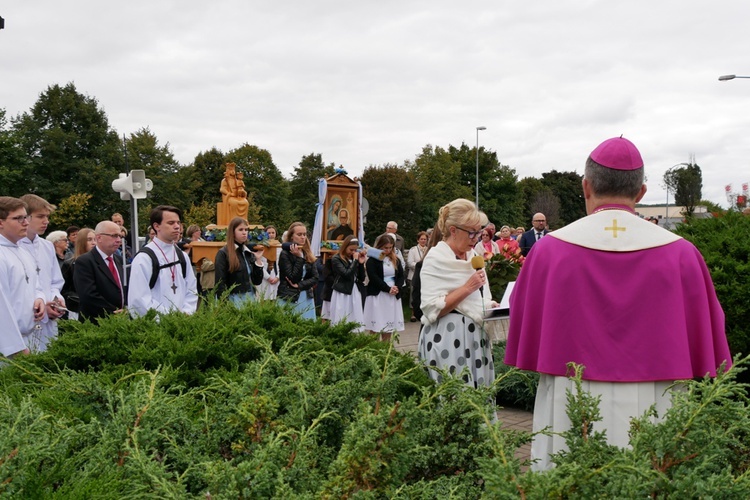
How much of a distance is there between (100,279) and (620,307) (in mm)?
5196

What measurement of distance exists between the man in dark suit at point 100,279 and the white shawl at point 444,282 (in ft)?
10.5

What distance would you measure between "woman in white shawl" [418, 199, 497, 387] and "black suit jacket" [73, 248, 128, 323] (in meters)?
3.28

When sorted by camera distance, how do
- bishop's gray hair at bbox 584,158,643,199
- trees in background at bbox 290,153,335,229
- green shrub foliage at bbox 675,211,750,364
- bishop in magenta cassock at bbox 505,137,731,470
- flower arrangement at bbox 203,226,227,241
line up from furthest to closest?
trees in background at bbox 290,153,335,229, flower arrangement at bbox 203,226,227,241, green shrub foliage at bbox 675,211,750,364, bishop's gray hair at bbox 584,158,643,199, bishop in magenta cassock at bbox 505,137,731,470

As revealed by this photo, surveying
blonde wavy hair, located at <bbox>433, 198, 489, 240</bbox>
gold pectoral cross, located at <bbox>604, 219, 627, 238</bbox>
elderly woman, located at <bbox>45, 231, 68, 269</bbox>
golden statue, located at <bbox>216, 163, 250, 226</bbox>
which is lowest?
elderly woman, located at <bbox>45, 231, 68, 269</bbox>

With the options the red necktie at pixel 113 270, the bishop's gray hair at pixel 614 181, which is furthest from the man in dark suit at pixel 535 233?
the bishop's gray hair at pixel 614 181

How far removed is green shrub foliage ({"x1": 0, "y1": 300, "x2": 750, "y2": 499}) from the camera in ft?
4.99

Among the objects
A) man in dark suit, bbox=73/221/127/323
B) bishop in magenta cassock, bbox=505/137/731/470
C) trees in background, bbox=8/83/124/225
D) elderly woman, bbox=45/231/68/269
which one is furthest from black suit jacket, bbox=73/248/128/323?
trees in background, bbox=8/83/124/225

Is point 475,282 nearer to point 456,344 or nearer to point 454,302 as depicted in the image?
point 454,302

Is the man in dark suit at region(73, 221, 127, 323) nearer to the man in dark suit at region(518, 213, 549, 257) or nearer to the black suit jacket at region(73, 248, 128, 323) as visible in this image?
the black suit jacket at region(73, 248, 128, 323)

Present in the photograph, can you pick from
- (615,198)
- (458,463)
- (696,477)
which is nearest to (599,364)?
(615,198)

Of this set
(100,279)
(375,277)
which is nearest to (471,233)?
(100,279)

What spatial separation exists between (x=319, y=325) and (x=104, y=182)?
45.8 metres

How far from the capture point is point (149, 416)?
209 centimetres

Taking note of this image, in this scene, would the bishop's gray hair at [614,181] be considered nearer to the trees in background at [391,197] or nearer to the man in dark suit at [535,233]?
the man in dark suit at [535,233]
